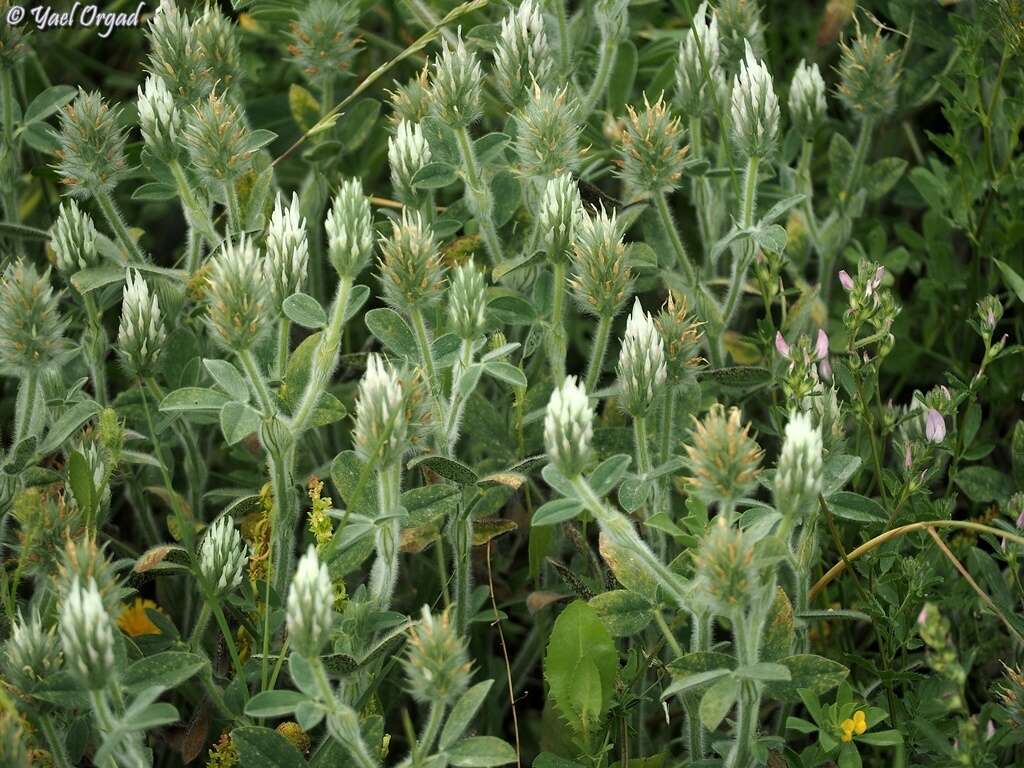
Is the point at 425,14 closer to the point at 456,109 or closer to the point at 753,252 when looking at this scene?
the point at 456,109

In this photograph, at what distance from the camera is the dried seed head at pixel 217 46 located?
103 inches

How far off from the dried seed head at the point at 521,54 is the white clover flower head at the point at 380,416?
0.77m

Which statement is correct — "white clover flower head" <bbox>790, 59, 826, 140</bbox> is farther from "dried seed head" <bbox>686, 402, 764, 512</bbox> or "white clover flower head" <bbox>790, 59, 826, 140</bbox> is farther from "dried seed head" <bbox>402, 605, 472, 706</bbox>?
"dried seed head" <bbox>402, 605, 472, 706</bbox>

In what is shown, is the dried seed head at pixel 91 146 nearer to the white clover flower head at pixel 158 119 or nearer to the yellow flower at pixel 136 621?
the white clover flower head at pixel 158 119

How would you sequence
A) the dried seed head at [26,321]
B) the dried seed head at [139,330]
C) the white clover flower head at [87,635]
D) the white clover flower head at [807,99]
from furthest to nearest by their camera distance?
the white clover flower head at [807,99], the dried seed head at [139,330], the dried seed head at [26,321], the white clover flower head at [87,635]

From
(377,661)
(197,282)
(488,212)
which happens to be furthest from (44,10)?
(377,661)

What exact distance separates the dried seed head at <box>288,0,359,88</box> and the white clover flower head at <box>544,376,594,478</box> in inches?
52.5

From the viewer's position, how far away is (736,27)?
2.85 m

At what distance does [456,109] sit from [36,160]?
1.42 m

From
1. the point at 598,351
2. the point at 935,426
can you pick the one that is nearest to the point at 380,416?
the point at 598,351

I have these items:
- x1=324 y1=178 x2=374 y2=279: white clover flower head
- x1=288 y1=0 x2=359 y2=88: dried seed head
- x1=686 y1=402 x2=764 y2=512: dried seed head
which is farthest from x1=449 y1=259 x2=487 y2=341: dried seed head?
x1=288 y1=0 x2=359 y2=88: dried seed head

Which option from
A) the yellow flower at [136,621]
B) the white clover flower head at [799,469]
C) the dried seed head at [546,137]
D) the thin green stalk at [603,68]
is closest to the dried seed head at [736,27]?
the thin green stalk at [603,68]

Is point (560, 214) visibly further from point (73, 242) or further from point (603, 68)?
point (73, 242)

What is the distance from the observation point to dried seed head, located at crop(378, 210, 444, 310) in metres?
2.11
